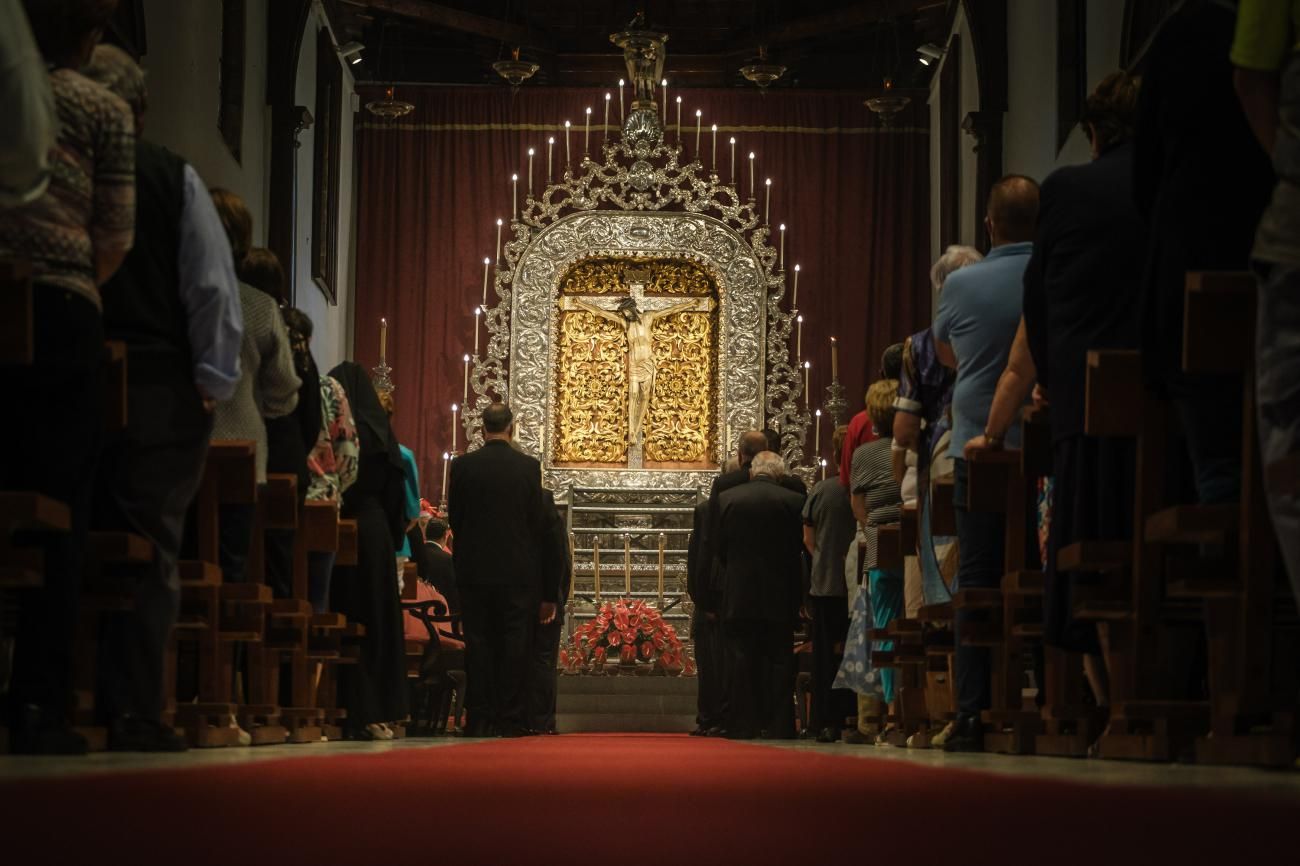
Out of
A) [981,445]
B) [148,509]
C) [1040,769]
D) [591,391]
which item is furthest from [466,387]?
[1040,769]

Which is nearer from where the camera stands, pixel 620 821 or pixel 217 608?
pixel 620 821

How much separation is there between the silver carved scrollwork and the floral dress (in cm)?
858

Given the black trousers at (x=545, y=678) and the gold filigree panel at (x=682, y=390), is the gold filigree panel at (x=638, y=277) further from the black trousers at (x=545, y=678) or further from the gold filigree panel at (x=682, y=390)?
the black trousers at (x=545, y=678)

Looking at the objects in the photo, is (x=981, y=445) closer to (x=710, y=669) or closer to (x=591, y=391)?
(x=710, y=669)

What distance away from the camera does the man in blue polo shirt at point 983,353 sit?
5305 millimetres

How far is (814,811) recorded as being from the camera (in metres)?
2.18

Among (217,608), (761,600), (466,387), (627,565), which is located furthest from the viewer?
(466,387)

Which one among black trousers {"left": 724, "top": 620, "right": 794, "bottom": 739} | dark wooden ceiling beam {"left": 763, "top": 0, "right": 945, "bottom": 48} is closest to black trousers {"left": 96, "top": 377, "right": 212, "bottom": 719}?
black trousers {"left": 724, "top": 620, "right": 794, "bottom": 739}

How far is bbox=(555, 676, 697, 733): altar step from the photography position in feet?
41.8

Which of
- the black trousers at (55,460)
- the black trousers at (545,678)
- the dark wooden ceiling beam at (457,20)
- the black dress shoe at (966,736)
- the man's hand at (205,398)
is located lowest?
the black trousers at (545,678)

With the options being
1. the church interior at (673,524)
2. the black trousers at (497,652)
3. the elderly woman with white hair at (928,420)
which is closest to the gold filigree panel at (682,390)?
the church interior at (673,524)

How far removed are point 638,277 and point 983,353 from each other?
36.0 ft

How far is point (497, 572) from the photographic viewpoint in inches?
343

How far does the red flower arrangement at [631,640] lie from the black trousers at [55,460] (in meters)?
9.28
